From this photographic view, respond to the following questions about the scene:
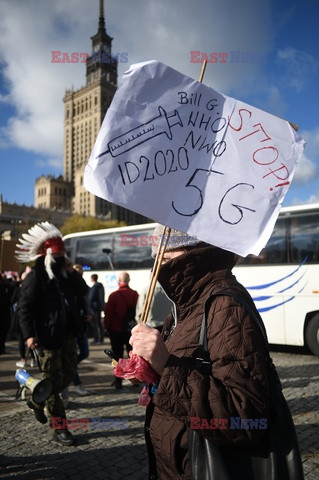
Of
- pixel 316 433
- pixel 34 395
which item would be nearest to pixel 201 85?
pixel 34 395

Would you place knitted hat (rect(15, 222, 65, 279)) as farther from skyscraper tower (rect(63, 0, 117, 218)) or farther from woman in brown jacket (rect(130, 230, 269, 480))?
skyscraper tower (rect(63, 0, 117, 218))

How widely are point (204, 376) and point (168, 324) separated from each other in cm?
69

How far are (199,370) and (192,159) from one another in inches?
38.9

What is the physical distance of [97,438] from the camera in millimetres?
4113

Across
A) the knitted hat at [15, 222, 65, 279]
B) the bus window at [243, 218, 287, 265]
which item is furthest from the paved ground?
the bus window at [243, 218, 287, 265]

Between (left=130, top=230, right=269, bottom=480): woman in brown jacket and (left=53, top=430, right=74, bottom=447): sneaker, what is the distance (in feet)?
8.17

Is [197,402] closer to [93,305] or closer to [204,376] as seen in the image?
[204,376]

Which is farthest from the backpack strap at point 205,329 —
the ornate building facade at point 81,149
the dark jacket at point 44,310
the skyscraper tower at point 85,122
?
the skyscraper tower at point 85,122

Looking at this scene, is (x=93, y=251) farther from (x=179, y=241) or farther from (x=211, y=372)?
(x=211, y=372)

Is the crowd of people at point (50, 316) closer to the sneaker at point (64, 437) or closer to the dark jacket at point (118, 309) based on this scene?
the sneaker at point (64, 437)

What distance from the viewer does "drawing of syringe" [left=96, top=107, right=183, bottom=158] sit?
178 cm

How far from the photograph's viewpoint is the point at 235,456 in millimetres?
1408

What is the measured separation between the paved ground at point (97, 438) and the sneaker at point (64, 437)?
0.05 m

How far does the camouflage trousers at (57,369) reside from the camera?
3.93 m
